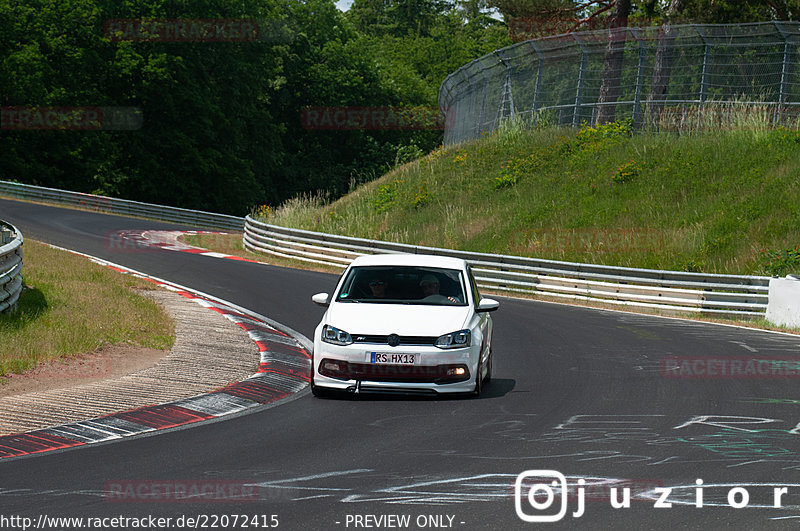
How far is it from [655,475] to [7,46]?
55836 millimetres

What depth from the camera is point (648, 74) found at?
3491 cm

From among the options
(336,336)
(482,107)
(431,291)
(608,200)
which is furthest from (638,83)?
(336,336)

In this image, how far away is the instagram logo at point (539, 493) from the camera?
6160 millimetres

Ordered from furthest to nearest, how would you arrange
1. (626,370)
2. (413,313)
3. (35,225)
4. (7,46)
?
(7,46), (35,225), (626,370), (413,313)

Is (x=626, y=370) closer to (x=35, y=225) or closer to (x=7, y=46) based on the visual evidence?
(x=35, y=225)

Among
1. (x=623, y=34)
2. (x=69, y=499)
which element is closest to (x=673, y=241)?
(x=623, y=34)

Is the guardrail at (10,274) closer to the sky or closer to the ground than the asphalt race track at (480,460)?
closer to the sky

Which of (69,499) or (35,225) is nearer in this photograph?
(69,499)

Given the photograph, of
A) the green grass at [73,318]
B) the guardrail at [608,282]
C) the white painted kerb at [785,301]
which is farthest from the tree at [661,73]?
the green grass at [73,318]

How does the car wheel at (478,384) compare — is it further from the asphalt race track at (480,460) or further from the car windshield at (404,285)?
the car windshield at (404,285)

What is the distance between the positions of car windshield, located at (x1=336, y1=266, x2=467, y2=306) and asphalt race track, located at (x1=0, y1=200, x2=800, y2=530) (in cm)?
117

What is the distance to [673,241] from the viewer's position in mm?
28031

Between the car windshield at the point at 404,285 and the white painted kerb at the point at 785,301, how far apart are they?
1016cm

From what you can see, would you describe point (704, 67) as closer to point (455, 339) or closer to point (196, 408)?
point (455, 339)
